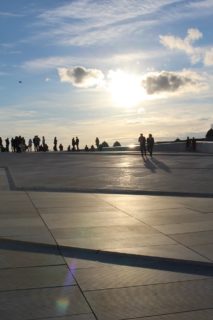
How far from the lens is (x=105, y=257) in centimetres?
729

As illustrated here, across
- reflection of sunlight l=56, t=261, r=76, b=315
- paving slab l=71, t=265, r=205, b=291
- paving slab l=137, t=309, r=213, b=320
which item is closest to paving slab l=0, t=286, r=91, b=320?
reflection of sunlight l=56, t=261, r=76, b=315

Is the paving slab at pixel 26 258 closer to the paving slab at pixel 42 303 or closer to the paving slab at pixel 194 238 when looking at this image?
the paving slab at pixel 42 303

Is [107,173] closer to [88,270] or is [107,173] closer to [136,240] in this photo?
[136,240]

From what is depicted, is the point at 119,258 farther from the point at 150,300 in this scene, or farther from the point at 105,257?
Answer: the point at 150,300

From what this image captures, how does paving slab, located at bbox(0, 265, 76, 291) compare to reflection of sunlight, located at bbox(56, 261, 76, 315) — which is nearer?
reflection of sunlight, located at bbox(56, 261, 76, 315)

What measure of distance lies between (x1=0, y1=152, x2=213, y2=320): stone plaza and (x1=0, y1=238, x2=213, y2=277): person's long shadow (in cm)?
1

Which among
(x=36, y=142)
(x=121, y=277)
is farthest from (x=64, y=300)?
(x=36, y=142)

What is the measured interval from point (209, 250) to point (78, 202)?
5904mm

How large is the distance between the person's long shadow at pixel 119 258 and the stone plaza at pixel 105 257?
1cm

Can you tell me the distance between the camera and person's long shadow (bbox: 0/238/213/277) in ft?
22.2

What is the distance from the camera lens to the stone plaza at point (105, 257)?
5.33m

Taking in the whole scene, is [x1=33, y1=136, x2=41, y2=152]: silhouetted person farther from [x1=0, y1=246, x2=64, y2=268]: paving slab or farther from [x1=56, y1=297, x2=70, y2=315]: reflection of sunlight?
[x1=56, y1=297, x2=70, y2=315]: reflection of sunlight

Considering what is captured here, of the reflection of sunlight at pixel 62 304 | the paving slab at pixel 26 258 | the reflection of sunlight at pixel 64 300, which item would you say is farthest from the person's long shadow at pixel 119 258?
the reflection of sunlight at pixel 62 304

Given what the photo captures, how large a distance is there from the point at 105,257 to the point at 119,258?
0.21m
